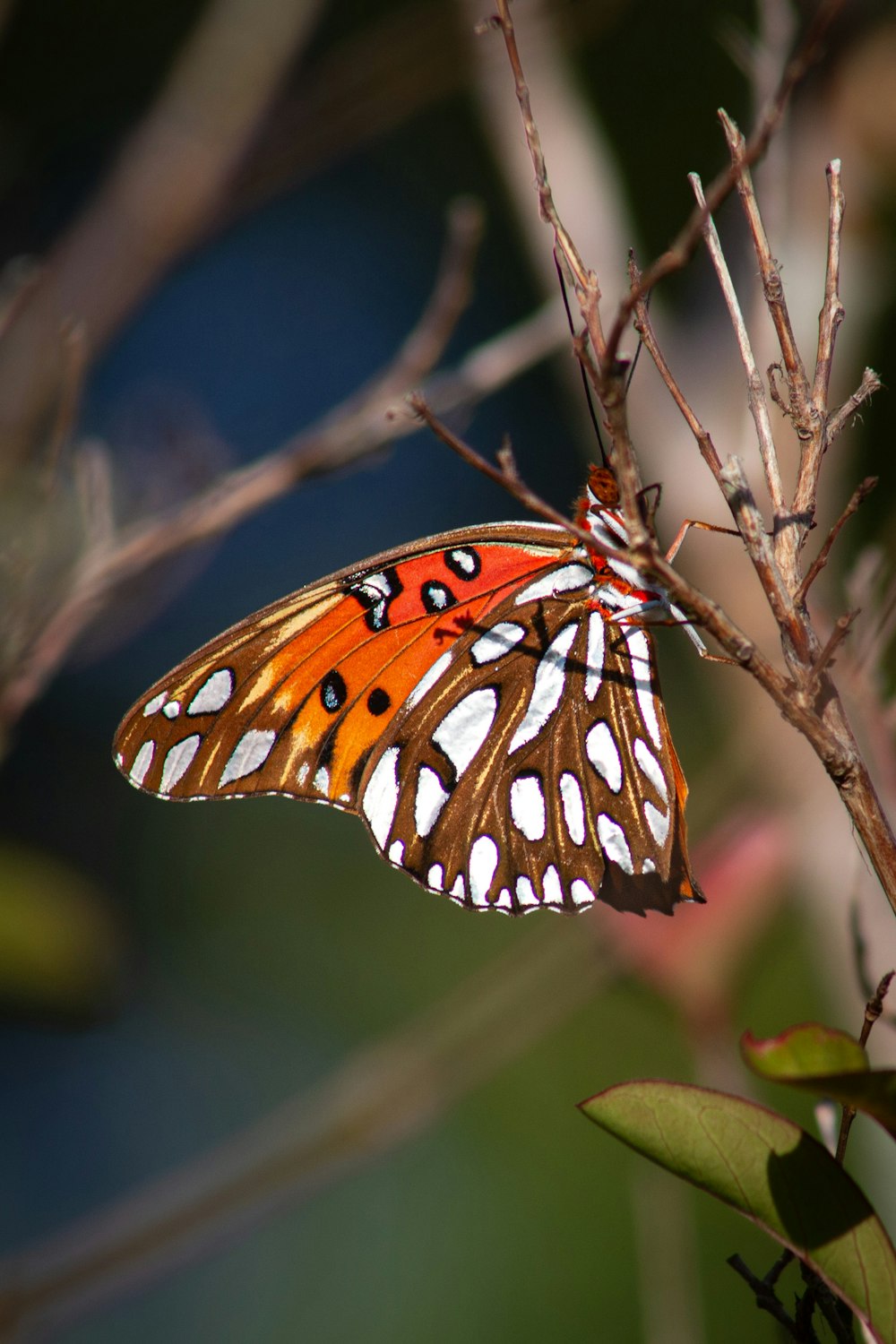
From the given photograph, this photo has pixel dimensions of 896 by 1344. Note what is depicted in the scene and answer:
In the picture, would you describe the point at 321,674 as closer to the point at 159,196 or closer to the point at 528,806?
the point at 528,806

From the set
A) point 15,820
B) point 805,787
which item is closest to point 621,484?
point 805,787

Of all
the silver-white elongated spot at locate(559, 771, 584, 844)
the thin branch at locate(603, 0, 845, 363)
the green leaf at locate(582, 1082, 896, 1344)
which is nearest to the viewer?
the thin branch at locate(603, 0, 845, 363)

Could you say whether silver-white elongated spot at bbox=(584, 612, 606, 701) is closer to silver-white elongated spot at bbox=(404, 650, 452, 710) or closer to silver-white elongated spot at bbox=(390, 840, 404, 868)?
silver-white elongated spot at bbox=(404, 650, 452, 710)

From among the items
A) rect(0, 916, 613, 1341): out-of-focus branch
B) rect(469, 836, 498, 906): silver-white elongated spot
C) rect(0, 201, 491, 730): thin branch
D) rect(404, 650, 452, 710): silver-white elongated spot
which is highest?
rect(0, 201, 491, 730): thin branch

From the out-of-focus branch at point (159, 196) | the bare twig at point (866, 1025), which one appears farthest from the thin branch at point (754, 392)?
the out-of-focus branch at point (159, 196)

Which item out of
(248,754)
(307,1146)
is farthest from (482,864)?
(307,1146)

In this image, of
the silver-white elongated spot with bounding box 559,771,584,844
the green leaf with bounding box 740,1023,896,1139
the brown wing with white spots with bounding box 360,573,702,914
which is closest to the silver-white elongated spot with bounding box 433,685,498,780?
the brown wing with white spots with bounding box 360,573,702,914
